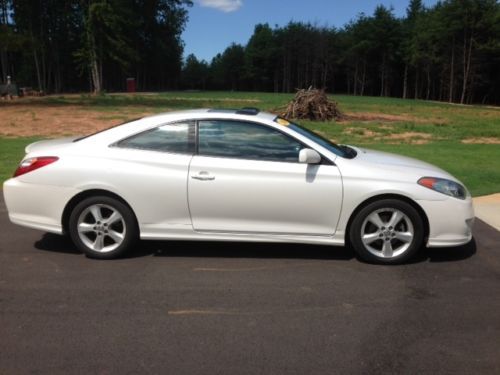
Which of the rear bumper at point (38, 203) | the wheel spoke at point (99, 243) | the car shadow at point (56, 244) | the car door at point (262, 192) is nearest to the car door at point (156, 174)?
the car door at point (262, 192)

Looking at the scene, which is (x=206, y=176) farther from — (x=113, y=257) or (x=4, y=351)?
(x=4, y=351)

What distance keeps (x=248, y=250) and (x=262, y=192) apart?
85cm

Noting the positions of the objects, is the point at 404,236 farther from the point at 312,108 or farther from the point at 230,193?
the point at 312,108

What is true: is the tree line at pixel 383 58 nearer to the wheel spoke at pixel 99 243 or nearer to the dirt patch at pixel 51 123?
the dirt patch at pixel 51 123

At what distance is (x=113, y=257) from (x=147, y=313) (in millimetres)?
1408

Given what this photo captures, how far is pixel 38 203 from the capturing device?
17.9ft

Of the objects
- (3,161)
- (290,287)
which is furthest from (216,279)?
(3,161)

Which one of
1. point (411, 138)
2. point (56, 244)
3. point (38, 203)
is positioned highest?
point (38, 203)

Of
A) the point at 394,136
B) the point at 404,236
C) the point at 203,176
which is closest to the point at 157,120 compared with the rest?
the point at 203,176

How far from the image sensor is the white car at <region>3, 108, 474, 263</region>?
525 cm

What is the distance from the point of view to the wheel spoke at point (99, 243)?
5.41 metres

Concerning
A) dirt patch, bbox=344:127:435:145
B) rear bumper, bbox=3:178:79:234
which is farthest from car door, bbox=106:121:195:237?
dirt patch, bbox=344:127:435:145

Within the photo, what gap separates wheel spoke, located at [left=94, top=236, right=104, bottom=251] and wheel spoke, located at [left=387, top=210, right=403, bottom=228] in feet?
9.12

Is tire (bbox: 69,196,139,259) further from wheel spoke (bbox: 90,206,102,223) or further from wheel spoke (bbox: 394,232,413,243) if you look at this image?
wheel spoke (bbox: 394,232,413,243)
